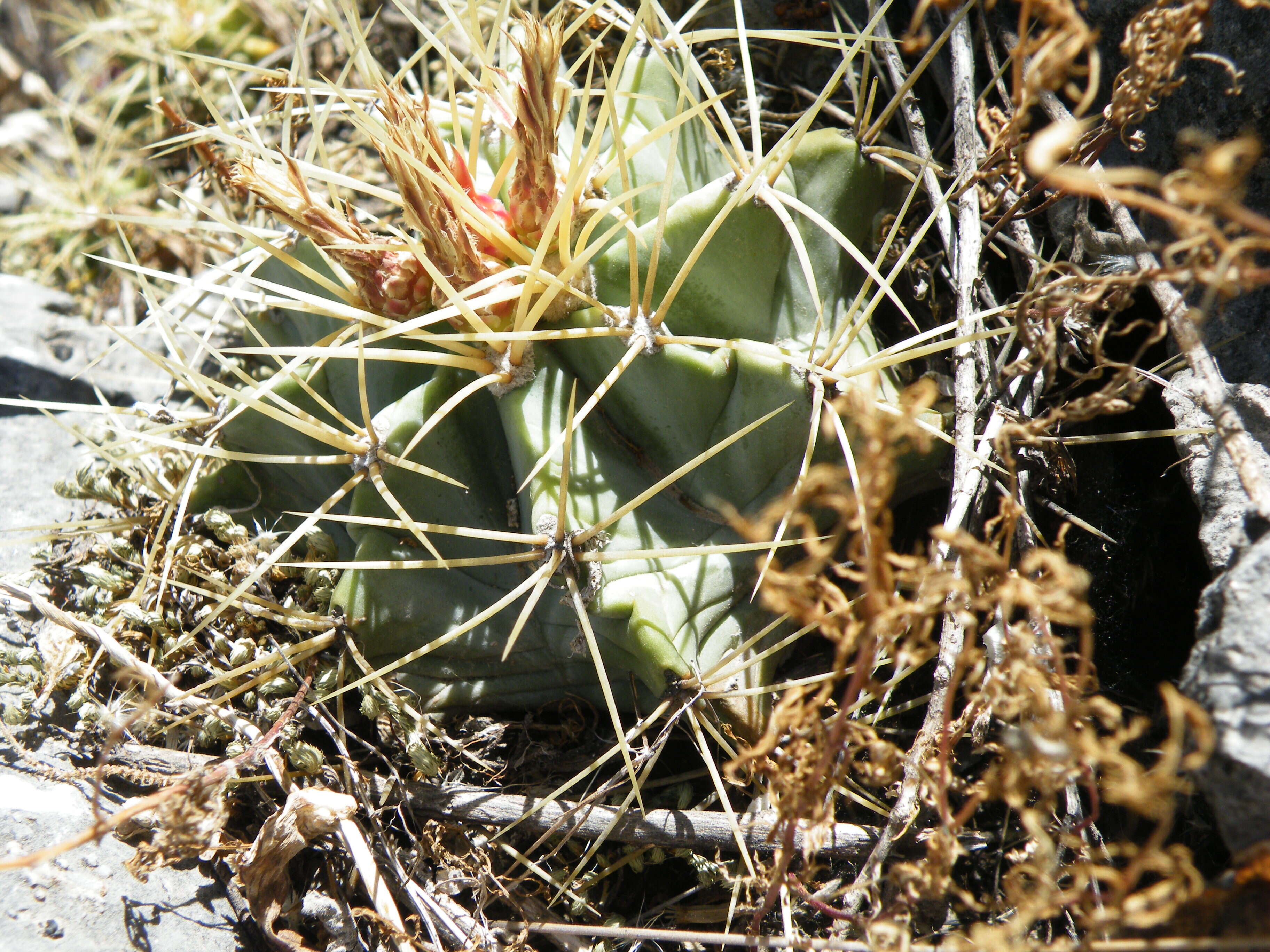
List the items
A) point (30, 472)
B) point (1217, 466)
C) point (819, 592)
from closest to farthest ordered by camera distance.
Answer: point (819, 592) < point (1217, 466) < point (30, 472)

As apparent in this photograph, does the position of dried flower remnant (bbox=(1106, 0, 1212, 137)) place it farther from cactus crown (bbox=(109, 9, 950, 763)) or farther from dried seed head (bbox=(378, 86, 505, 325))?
dried seed head (bbox=(378, 86, 505, 325))

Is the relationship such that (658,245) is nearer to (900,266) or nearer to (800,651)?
(900,266)

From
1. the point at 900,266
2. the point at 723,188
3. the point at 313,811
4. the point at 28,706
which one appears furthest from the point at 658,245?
the point at 28,706

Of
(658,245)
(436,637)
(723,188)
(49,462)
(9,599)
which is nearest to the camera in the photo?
(658,245)

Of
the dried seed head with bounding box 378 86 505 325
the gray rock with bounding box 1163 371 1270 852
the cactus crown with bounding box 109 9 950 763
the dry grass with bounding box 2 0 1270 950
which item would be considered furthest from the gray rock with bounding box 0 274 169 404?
the gray rock with bounding box 1163 371 1270 852

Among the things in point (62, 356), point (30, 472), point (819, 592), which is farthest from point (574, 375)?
point (62, 356)

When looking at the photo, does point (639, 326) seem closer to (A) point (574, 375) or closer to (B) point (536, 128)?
(A) point (574, 375)
